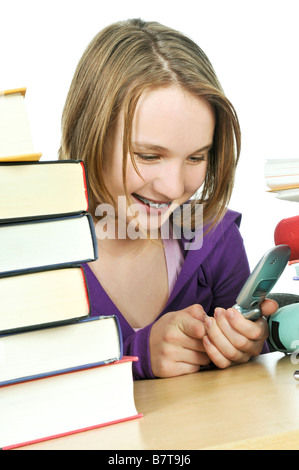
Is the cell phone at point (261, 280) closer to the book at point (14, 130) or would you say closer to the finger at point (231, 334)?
the finger at point (231, 334)

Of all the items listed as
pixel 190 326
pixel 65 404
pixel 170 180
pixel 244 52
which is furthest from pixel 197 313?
pixel 244 52

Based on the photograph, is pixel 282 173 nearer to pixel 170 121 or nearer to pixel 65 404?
pixel 170 121

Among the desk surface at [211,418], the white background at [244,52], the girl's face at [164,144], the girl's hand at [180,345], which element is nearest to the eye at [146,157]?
the girl's face at [164,144]

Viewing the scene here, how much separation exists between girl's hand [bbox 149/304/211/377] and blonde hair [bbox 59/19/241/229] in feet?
0.77

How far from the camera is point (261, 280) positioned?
0.72 metres

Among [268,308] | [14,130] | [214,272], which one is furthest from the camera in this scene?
[214,272]

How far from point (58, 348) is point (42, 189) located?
0.44ft

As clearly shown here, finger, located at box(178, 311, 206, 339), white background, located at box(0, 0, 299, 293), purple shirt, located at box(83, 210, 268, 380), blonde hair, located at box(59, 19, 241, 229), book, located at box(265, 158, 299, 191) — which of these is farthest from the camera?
white background, located at box(0, 0, 299, 293)

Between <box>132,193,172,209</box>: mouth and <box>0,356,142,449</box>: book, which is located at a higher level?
<box>132,193,172,209</box>: mouth

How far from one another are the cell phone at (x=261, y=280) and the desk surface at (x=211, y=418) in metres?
0.10

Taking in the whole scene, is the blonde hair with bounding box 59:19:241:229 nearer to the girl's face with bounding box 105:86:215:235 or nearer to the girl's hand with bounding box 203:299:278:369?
the girl's face with bounding box 105:86:215:235

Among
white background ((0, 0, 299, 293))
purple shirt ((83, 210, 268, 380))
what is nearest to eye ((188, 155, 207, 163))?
purple shirt ((83, 210, 268, 380))

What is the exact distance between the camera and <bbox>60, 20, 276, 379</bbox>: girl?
769 millimetres

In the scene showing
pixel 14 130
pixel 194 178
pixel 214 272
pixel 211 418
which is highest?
pixel 14 130
